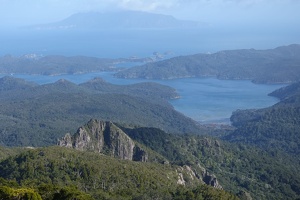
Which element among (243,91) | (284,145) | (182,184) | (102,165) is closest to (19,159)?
(102,165)

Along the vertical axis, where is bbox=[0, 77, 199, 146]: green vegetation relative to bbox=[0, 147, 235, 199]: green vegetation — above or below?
below

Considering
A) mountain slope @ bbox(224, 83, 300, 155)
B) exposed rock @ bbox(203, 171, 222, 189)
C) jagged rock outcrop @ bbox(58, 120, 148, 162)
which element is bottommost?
mountain slope @ bbox(224, 83, 300, 155)

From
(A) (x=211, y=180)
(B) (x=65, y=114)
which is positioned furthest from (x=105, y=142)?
(B) (x=65, y=114)

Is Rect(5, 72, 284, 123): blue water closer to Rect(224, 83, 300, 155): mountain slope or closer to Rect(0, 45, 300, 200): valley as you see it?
Rect(0, 45, 300, 200): valley

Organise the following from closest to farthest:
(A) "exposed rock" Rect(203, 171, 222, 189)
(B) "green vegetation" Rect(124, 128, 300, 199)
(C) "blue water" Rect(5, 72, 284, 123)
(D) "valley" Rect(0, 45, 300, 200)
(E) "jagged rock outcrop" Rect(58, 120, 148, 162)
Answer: (D) "valley" Rect(0, 45, 300, 200) < (A) "exposed rock" Rect(203, 171, 222, 189) < (B) "green vegetation" Rect(124, 128, 300, 199) < (E) "jagged rock outcrop" Rect(58, 120, 148, 162) < (C) "blue water" Rect(5, 72, 284, 123)

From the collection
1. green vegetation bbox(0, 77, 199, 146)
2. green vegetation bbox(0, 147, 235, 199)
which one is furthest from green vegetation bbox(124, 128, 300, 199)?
green vegetation bbox(0, 77, 199, 146)

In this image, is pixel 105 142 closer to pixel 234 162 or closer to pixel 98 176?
pixel 98 176

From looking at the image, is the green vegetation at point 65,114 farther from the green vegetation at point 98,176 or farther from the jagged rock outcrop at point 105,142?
the green vegetation at point 98,176

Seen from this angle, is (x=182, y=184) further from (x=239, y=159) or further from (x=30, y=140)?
(x=30, y=140)
